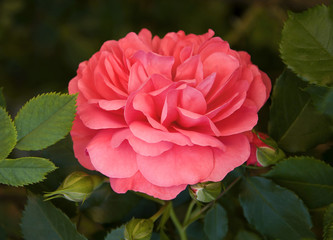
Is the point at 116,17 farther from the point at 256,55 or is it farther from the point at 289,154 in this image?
the point at 289,154

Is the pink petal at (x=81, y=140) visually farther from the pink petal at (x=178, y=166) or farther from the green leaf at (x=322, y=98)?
the green leaf at (x=322, y=98)

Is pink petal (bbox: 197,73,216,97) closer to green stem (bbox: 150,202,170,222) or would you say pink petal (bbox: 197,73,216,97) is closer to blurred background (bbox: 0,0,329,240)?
green stem (bbox: 150,202,170,222)

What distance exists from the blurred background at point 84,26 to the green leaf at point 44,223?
72cm

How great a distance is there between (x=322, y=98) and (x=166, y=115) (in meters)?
0.18

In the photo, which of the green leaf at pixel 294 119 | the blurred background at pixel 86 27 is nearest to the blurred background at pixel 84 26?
the blurred background at pixel 86 27

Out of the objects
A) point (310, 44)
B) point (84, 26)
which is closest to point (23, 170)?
point (310, 44)

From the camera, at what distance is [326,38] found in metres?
0.41

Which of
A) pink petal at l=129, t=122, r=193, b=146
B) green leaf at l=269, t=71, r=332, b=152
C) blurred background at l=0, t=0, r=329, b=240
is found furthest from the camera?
blurred background at l=0, t=0, r=329, b=240

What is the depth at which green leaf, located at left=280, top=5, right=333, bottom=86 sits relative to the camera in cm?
41

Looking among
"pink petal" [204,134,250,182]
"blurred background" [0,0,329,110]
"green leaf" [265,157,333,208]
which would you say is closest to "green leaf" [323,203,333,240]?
"green leaf" [265,157,333,208]

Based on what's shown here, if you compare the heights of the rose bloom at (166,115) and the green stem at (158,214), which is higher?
the rose bloom at (166,115)

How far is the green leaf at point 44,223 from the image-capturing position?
43 cm

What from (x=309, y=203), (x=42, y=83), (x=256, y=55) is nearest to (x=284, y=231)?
(x=309, y=203)

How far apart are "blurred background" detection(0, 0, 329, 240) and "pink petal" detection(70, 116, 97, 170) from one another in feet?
1.88
